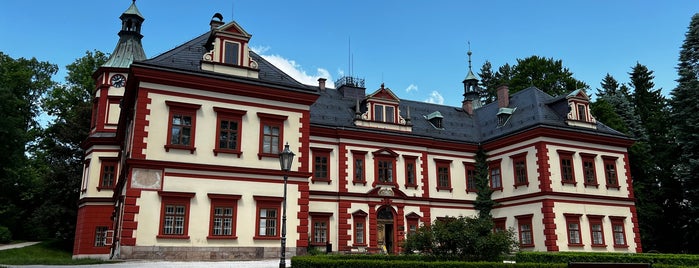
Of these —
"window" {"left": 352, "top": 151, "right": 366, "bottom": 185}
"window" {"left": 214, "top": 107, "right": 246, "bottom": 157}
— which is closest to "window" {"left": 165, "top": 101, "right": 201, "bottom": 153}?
"window" {"left": 214, "top": 107, "right": 246, "bottom": 157}

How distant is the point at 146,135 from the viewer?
22.5 meters

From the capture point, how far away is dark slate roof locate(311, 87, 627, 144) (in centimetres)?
3291

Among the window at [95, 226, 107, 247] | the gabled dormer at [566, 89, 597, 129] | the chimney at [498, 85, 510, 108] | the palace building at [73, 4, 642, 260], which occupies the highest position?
the chimney at [498, 85, 510, 108]

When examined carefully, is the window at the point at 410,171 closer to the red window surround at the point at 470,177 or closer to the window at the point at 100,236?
the red window surround at the point at 470,177

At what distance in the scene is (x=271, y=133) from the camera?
82.2 feet

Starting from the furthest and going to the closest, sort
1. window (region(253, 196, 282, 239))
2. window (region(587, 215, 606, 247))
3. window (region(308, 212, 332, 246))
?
window (region(587, 215, 606, 247))
window (region(308, 212, 332, 246))
window (region(253, 196, 282, 239))

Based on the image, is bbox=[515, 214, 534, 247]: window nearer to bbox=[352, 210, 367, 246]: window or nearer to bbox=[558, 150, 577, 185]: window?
bbox=[558, 150, 577, 185]: window

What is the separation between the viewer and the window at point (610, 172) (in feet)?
109

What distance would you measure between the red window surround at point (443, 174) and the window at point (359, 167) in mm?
5241

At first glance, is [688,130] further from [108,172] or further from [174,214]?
[108,172]

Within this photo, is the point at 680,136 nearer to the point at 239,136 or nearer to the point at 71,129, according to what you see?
the point at 239,136

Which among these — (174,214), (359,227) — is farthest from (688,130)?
(174,214)

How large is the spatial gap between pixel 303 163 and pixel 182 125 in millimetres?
5698

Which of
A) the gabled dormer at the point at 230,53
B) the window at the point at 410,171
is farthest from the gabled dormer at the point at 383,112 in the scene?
the gabled dormer at the point at 230,53
